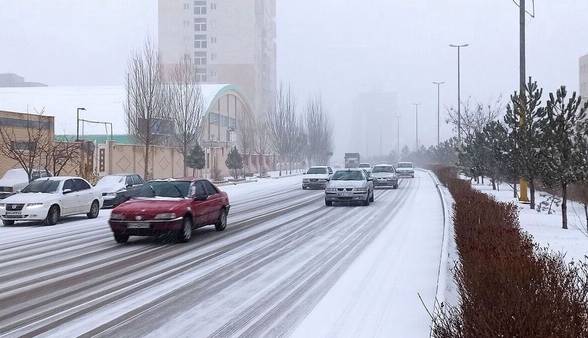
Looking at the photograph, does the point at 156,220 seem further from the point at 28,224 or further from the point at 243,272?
the point at 28,224

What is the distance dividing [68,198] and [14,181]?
8.42 meters

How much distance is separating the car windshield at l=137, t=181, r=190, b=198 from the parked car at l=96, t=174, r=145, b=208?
418 inches

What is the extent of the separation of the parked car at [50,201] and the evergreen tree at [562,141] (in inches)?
587

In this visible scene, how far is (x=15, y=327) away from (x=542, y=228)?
13.3 m

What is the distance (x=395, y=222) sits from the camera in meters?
19.0

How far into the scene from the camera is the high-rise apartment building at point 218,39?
122438 millimetres

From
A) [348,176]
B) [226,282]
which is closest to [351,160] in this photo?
[348,176]

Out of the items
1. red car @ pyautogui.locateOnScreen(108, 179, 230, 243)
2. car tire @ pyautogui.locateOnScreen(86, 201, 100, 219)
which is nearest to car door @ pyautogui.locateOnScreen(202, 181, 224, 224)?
red car @ pyautogui.locateOnScreen(108, 179, 230, 243)

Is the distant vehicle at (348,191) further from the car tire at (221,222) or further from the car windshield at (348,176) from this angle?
the car tire at (221,222)

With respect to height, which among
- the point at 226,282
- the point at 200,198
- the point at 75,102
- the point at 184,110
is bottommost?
the point at 226,282

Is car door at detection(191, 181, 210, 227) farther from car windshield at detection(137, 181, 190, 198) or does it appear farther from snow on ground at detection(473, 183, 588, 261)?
snow on ground at detection(473, 183, 588, 261)

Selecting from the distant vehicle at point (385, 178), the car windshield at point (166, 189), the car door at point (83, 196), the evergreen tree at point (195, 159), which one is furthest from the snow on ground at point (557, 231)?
the evergreen tree at point (195, 159)

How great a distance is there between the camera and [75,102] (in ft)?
259

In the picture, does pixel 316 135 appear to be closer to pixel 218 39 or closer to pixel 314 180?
pixel 218 39
